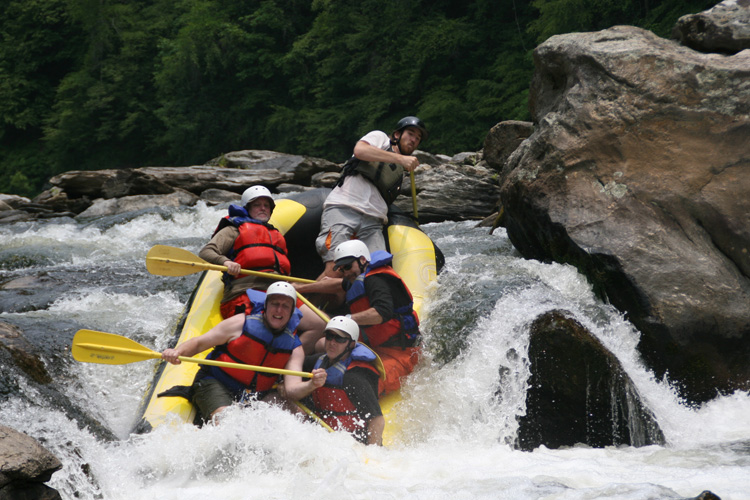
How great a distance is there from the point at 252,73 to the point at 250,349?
69.6 feet

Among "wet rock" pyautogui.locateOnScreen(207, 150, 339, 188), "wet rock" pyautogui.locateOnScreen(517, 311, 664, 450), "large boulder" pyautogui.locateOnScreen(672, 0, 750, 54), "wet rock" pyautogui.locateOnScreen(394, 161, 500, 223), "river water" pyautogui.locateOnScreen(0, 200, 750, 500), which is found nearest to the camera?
"river water" pyautogui.locateOnScreen(0, 200, 750, 500)

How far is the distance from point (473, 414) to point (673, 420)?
1.14 meters

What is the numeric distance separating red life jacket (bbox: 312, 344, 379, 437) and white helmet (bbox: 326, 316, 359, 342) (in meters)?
0.08

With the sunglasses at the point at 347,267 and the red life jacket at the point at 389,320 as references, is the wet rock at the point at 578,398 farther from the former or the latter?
the sunglasses at the point at 347,267

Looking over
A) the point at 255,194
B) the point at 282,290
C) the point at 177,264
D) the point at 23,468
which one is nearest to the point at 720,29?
the point at 255,194

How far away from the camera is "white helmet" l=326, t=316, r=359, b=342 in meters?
3.55

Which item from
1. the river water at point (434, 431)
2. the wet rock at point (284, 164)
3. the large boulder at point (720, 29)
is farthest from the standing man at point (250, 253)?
the wet rock at point (284, 164)

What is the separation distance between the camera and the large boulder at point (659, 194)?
13.8 feet

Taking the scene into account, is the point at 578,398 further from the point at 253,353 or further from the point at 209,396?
the point at 209,396

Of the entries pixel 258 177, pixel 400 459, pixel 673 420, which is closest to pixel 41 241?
pixel 258 177

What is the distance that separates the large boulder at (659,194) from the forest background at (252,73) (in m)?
9.93

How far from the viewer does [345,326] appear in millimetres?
3555

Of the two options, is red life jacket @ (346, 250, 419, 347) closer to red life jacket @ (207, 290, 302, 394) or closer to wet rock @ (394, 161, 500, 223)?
red life jacket @ (207, 290, 302, 394)

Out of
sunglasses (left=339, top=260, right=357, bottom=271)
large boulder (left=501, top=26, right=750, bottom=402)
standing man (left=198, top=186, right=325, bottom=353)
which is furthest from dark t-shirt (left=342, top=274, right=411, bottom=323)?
large boulder (left=501, top=26, right=750, bottom=402)
